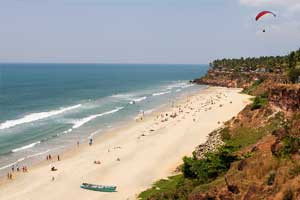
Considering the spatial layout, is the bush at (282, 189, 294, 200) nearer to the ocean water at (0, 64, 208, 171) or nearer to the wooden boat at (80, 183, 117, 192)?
the wooden boat at (80, 183, 117, 192)

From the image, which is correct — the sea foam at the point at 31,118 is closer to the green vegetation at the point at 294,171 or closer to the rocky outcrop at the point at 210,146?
the rocky outcrop at the point at 210,146

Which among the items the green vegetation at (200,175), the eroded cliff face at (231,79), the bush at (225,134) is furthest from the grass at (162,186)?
the eroded cliff face at (231,79)

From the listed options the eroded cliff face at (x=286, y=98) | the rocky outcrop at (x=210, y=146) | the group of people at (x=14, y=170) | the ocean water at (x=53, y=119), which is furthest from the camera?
the ocean water at (x=53, y=119)

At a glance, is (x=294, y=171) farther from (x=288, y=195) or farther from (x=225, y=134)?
(x=225, y=134)

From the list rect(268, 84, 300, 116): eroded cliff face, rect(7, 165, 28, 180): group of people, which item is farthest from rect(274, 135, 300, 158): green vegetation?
rect(7, 165, 28, 180): group of people

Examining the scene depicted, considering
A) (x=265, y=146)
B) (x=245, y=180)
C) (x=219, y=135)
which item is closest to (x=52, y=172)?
(x=219, y=135)
